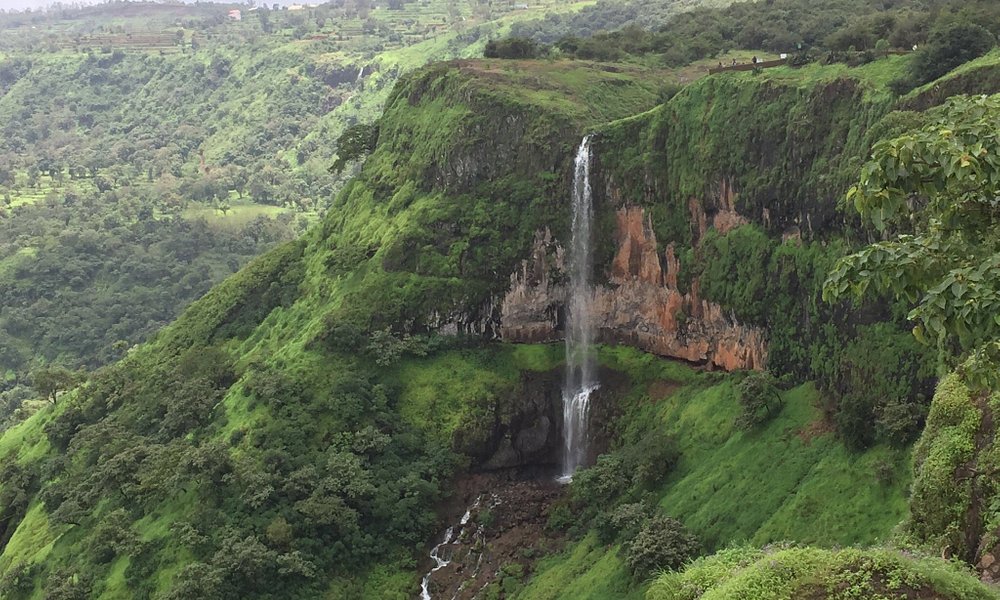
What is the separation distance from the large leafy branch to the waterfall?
3033cm

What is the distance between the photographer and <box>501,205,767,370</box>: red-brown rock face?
35469mm

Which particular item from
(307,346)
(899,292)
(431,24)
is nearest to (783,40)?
(307,346)

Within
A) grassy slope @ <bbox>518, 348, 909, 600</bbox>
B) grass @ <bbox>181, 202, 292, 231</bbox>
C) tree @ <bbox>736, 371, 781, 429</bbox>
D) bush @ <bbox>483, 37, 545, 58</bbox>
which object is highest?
bush @ <bbox>483, 37, 545, 58</bbox>

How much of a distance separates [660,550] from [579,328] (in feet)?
47.8

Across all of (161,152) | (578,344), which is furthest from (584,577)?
(161,152)

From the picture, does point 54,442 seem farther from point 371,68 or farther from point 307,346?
point 371,68

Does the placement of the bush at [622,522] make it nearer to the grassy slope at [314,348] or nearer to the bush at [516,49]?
the grassy slope at [314,348]

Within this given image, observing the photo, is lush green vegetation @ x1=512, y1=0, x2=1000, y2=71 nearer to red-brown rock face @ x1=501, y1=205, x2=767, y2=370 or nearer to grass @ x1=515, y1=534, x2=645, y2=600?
red-brown rock face @ x1=501, y1=205, x2=767, y2=370

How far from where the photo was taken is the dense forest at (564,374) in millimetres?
27203

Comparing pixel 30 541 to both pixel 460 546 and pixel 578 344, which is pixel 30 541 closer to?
pixel 460 546

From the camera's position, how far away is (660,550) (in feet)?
90.9

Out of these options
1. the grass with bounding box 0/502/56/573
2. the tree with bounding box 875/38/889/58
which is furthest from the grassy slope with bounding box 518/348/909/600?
the grass with bounding box 0/502/56/573

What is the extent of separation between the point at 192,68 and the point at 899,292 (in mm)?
154782

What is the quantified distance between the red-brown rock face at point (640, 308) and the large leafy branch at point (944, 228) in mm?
25142
